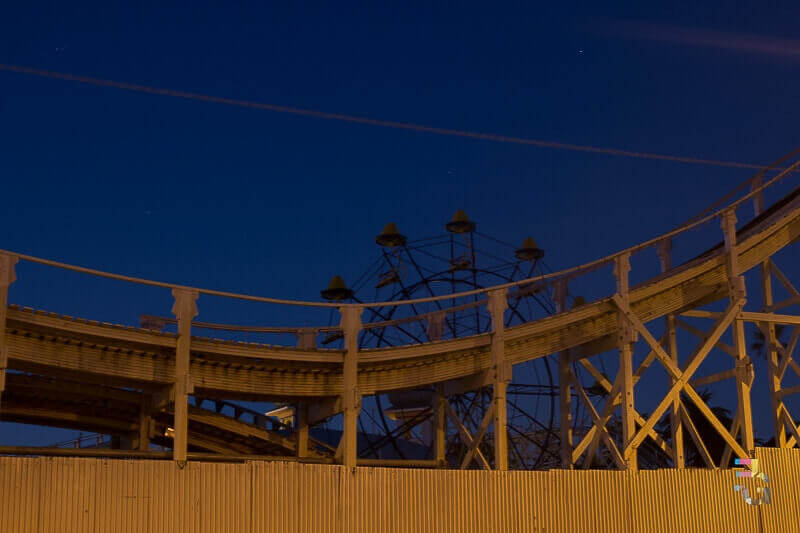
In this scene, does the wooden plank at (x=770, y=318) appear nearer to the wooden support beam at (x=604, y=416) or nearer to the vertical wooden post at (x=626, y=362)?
the vertical wooden post at (x=626, y=362)

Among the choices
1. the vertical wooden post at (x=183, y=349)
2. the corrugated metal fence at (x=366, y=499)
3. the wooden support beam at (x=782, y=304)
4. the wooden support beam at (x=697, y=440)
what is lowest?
the corrugated metal fence at (x=366, y=499)

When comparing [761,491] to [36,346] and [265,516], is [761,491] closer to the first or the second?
[265,516]

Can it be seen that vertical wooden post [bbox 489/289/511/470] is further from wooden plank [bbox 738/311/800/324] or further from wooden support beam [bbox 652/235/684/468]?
wooden plank [bbox 738/311/800/324]

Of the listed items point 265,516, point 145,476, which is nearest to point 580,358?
point 265,516

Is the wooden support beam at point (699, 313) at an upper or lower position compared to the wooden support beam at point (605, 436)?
upper

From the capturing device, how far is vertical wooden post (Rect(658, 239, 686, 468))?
85.2 ft

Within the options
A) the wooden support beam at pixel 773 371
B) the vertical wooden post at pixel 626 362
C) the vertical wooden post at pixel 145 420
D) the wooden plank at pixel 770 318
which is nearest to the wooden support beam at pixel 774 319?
the wooden plank at pixel 770 318

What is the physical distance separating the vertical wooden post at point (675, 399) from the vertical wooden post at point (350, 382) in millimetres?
7567

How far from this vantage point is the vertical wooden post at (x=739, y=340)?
25.6 m

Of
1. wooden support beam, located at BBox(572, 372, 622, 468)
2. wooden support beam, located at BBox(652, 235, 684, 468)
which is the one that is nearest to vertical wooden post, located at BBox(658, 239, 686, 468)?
wooden support beam, located at BBox(652, 235, 684, 468)

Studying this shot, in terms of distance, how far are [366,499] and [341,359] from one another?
212 inches

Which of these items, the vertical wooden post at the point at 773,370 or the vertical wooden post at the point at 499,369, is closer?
the vertical wooden post at the point at 499,369

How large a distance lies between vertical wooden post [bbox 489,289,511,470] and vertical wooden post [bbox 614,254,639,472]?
8.96 ft

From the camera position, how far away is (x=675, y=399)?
26156mm
